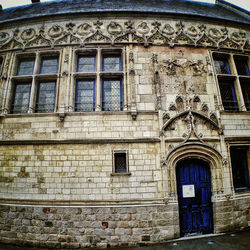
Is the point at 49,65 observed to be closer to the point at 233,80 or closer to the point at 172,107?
the point at 172,107

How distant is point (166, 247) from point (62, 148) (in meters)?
4.05

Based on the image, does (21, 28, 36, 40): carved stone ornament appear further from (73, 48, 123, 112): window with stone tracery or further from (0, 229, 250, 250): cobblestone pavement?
(0, 229, 250, 250): cobblestone pavement

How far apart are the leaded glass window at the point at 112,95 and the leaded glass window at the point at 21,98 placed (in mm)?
2835

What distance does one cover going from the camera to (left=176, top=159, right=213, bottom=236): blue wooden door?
4699 mm

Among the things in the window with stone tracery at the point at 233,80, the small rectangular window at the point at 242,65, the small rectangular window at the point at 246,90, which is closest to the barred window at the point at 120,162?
the window with stone tracery at the point at 233,80

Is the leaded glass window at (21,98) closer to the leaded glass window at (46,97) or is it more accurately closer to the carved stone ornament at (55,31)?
the leaded glass window at (46,97)

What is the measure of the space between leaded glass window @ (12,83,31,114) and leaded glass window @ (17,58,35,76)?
50 centimetres

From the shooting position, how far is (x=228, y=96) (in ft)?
19.3

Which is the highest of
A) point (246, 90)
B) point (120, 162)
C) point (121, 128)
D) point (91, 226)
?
point (246, 90)

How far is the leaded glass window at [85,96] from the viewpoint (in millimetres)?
5367

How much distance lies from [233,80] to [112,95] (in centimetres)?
480

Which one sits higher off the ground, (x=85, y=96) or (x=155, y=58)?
(x=155, y=58)

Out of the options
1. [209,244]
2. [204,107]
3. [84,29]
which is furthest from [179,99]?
[84,29]

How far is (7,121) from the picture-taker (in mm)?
5230
